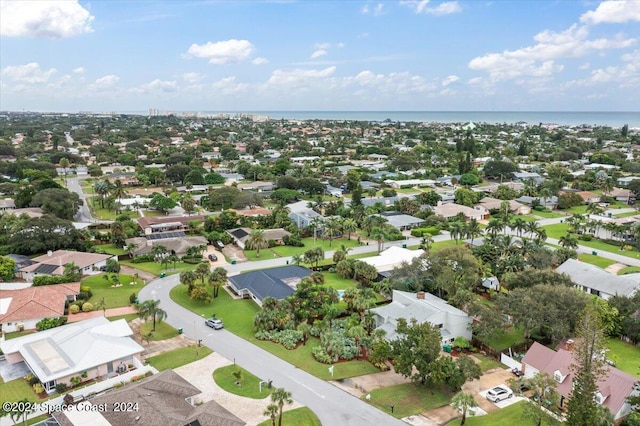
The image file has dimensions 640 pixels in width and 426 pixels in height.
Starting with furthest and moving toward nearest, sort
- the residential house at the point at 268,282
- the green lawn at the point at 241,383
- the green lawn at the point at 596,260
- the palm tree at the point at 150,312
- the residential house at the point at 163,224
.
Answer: the residential house at the point at 163,224 < the green lawn at the point at 596,260 < the residential house at the point at 268,282 < the palm tree at the point at 150,312 < the green lawn at the point at 241,383

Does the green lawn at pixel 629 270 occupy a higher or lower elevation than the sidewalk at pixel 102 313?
lower

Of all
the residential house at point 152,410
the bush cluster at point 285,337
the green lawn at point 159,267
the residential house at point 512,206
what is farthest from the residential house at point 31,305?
the residential house at point 512,206

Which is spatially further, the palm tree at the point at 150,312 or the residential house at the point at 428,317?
the palm tree at the point at 150,312

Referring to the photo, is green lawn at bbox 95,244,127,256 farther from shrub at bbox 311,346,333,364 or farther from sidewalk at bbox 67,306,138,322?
shrub at bbox 311,346,333,364

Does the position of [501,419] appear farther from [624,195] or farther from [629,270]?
[624,195]

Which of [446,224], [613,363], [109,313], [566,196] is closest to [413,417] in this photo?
[613,363]

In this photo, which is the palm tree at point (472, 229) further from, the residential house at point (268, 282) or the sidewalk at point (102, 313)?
the sidewalk at point (102, 313)

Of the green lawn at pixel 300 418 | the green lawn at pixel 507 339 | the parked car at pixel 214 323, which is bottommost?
the green lawn at pixel 507 339
